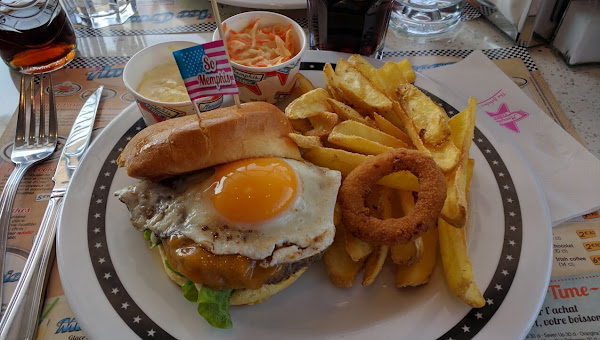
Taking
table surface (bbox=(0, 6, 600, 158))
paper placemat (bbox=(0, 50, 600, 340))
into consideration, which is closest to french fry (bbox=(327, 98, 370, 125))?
paper placemat (bbox=(0, 50, 600, 340))

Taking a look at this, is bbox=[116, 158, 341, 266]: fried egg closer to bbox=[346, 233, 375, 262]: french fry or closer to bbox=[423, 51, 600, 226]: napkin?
bbox=[346, 233, 375, 262]: french fry

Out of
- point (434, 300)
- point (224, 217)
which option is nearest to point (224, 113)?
point (224, 217)

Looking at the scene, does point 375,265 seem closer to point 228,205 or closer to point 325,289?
point 325,289

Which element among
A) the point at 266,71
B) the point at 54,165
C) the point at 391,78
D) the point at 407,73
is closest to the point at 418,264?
the point at 391,78

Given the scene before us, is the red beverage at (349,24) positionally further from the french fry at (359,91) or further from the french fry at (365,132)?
the french fry at (365,132)

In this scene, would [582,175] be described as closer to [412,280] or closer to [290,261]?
[412,280]
